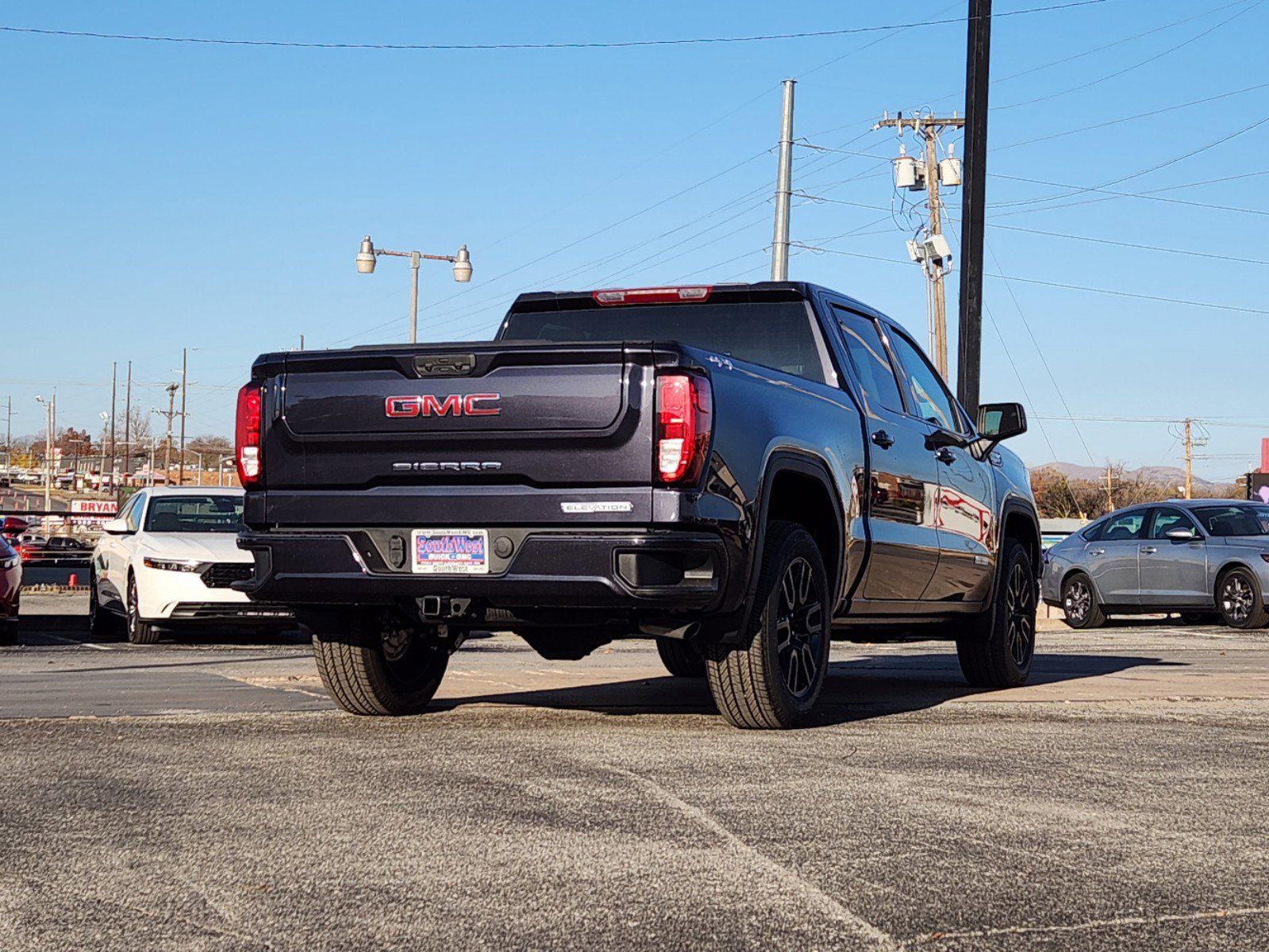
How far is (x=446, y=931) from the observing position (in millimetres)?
3516

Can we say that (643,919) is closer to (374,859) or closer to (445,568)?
(374,859)

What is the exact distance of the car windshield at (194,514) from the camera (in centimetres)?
1548

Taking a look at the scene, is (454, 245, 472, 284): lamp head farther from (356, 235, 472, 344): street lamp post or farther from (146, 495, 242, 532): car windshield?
(146, 495, 242, 532): car windshield

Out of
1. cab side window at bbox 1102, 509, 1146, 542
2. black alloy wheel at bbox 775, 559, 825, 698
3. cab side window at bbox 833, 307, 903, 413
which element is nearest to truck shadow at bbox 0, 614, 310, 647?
cab side window at bbox 833, 307, 903, 413

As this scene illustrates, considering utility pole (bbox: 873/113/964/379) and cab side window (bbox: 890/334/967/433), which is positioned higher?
utility pole (bbox: 873/113/964/379)

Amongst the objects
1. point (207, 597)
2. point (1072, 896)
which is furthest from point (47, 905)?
point (207, 597)

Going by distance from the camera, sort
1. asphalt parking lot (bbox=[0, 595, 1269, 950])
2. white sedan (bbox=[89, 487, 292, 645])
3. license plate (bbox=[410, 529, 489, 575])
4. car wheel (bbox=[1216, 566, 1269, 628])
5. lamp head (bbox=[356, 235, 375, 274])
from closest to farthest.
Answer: asphalt parking lot (bbox=[0, 595, 1269, 950])
license plate (bbox=[410, 529, 489, 575])
white sedan (bbox=[89, 487, 292, 645])
car wheel (bbox=[1216, 566, 1269, 628])
lamp head (bbox=[356, 235, 375, 274])

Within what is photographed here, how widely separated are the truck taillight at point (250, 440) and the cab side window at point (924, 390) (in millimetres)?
3597

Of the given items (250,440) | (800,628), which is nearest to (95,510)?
(250,440)

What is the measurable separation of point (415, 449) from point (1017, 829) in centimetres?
283

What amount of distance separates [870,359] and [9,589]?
8.89 m

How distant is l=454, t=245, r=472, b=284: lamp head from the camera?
35.3 metres

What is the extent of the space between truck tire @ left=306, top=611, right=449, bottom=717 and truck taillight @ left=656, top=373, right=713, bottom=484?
1650mm

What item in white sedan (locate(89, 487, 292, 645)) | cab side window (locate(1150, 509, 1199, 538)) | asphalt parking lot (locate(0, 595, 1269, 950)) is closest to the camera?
asphalt parking lot (locate(0, 595, 1269, 950))
